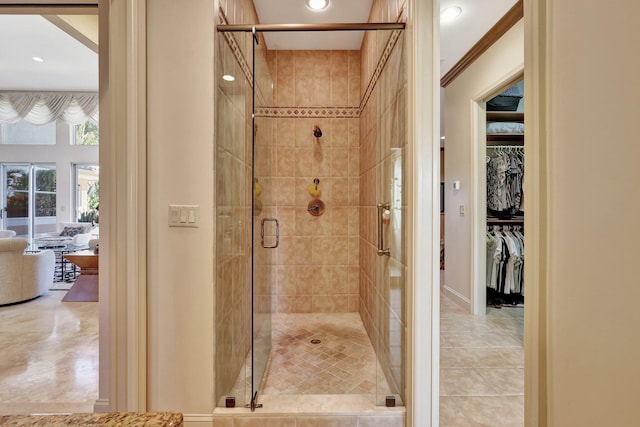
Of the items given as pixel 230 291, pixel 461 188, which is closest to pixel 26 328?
pixel 230 291

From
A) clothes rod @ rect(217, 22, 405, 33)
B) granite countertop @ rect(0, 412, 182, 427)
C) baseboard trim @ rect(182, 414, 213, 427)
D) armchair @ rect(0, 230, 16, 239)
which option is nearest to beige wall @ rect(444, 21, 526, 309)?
clothes rod @ rect(217, 22, 405, 33)

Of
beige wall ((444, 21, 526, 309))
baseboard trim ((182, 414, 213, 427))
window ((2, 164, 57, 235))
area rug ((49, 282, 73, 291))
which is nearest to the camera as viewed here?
baseboard trim ((182, 414, 213, 427))

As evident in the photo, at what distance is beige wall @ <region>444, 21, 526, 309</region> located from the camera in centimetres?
273

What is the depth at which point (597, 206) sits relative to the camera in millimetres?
504

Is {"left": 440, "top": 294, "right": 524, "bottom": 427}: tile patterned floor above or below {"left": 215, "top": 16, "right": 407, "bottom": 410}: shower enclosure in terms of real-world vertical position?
below

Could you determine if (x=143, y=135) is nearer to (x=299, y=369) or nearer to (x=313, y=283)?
(x=299, y=369)

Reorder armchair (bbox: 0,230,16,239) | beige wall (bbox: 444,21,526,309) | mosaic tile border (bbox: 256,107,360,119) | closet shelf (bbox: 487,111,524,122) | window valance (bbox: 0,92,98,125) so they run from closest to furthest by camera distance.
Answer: beige wall (bbox: 444,21,526,309), mosaic tile border (bbox: 256,107,360,119), closet shelf (bbox: 487,111,524,122), armchair (bbox: 0,230,16,239), window valance (bbox: 0,92,98,125)

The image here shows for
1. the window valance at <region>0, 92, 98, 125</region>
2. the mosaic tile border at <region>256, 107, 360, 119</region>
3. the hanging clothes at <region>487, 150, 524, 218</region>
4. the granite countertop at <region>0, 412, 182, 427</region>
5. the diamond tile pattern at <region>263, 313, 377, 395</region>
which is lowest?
the diamond tile pattern at <region>263, 313, 377, 395</region>

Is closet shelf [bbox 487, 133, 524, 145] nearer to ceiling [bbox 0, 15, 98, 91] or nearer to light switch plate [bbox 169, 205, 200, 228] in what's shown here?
light switch plate [bbox 169, 205, 200, 228]

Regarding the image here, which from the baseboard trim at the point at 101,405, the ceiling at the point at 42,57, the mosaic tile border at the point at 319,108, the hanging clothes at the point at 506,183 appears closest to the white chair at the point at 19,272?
the ceiling at the point at 42,57

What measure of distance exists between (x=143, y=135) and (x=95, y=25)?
94.8 inches

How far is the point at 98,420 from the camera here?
49 centimetres

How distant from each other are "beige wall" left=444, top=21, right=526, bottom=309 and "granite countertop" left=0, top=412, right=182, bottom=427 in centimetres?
333

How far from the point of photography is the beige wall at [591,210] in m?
0.45
